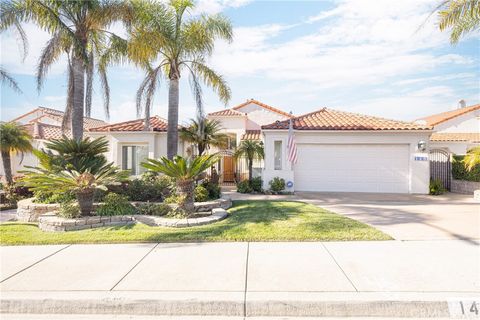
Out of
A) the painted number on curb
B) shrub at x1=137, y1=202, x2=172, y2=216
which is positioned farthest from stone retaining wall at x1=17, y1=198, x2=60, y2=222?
the painted number on curb

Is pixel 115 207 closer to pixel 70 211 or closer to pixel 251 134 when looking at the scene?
pixel 70 211

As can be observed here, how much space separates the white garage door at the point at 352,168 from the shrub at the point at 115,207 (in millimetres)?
8793

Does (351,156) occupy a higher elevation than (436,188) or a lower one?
higher

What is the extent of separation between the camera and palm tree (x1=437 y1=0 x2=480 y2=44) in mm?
9078

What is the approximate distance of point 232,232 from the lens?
641cm

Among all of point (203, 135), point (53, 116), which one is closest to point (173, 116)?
point (203, 135)

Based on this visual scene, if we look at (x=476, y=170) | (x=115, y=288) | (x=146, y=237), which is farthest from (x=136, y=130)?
(x=476, y=170)

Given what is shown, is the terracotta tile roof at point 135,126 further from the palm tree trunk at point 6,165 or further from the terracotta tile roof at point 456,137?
the terracotta tile roof at point 456,137

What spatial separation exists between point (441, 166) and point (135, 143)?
1789 cm

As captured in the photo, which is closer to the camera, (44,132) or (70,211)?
(70,211)

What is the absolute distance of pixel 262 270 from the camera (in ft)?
14.5

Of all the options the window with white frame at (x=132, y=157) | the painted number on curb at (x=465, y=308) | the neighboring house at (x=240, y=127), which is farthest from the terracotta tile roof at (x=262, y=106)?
the painted number on curb at (x=465, y=308)

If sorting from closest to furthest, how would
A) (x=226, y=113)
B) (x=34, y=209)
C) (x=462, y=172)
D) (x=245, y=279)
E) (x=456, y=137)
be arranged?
(x=245, y=279) → (x=34, y=209) → (x=462, y=172) → (x=226, y=113) → (x=456, y=137)

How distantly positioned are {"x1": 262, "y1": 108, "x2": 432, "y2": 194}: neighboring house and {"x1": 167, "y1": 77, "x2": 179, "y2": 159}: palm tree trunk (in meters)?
4.73
